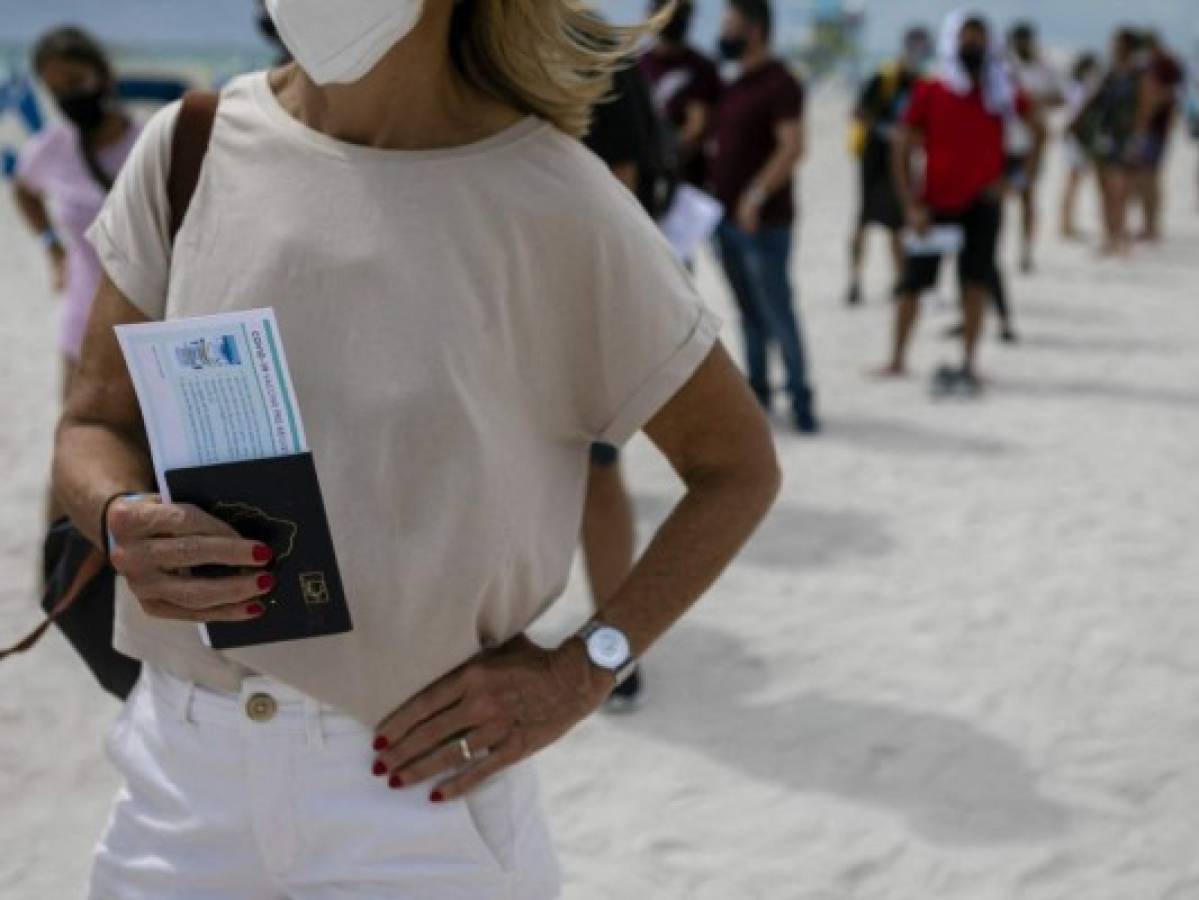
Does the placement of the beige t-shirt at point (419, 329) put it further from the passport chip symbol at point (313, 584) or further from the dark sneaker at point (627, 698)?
the dark sneaker at point (627, 698)

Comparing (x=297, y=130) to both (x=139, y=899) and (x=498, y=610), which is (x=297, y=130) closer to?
(x=498, y=610)

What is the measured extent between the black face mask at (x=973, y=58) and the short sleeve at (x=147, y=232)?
6077 millimetres

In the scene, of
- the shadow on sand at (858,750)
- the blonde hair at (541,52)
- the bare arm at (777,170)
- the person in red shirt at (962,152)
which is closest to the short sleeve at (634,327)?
the blonde hair at (541,52)

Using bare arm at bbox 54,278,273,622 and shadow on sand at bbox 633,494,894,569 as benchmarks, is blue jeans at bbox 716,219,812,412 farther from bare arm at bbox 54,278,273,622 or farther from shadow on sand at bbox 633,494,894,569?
bare arm at bbox 54,278,273,622

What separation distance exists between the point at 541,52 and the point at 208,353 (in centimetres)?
48

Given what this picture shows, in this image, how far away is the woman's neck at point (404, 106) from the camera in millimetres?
1411

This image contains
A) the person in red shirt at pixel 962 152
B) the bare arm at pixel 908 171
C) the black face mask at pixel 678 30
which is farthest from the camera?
the bare arm at pixel 908 171

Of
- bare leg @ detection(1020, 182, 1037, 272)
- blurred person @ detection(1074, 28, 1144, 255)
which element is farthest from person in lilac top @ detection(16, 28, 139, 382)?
blurred person @ detection(1074, 28, 1144, 255)

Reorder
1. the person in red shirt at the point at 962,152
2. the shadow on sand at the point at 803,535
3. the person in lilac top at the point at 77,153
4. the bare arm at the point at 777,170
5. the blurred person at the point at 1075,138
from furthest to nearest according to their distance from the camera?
the blurred person at the point at 1075,138 < the person in red shirt at the point at 962,152 < the bare arm at the point at 777,170 < the shadow on sand at the point at 803,535 < the person in lilac top at the point at 77,153

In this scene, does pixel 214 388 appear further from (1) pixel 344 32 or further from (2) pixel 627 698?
(2) pixel 627 698

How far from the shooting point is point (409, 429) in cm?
136

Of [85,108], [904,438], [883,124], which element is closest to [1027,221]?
[883,124]

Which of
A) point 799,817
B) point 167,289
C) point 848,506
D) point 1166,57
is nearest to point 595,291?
point 167,289

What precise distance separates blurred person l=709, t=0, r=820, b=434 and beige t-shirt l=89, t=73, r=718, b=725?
513cm
